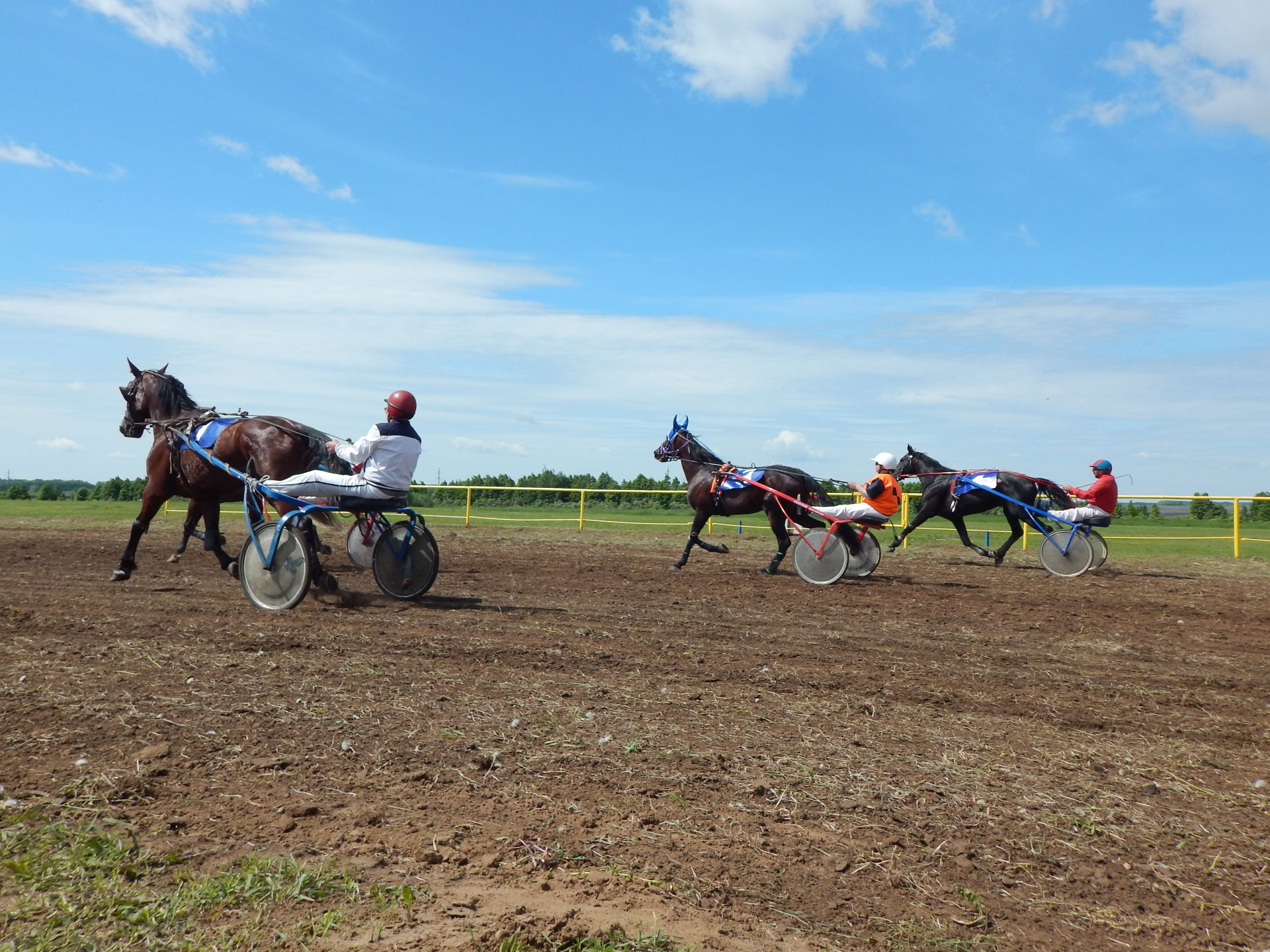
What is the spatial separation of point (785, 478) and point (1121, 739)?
853 cm

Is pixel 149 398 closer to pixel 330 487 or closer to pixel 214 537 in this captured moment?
pixel 214 537

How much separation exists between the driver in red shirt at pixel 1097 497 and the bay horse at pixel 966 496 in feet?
1.45

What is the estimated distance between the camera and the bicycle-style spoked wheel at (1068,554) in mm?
14977

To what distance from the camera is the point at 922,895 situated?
3.41 meters

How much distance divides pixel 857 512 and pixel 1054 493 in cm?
527

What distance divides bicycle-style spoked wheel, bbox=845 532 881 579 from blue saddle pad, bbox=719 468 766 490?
5.85ft

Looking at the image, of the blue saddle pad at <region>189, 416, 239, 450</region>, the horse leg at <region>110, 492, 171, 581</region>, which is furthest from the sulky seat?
the horse leg at <region>110, 492, 171, 581</region>

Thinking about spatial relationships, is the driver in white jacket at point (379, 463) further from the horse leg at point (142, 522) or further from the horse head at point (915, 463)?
the horse head at point (915, 463)

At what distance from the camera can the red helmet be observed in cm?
877

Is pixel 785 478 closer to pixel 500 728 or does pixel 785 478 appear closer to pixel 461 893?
pixel 500 728

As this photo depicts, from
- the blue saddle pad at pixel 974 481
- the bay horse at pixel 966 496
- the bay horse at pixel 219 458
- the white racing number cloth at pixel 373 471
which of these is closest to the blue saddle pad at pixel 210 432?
the bay horse at pixel 219 458

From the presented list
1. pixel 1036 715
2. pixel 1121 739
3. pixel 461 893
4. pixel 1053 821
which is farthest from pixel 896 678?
pixel 461 893

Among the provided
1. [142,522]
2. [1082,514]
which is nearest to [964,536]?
[1082,514]

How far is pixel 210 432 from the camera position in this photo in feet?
35.7
